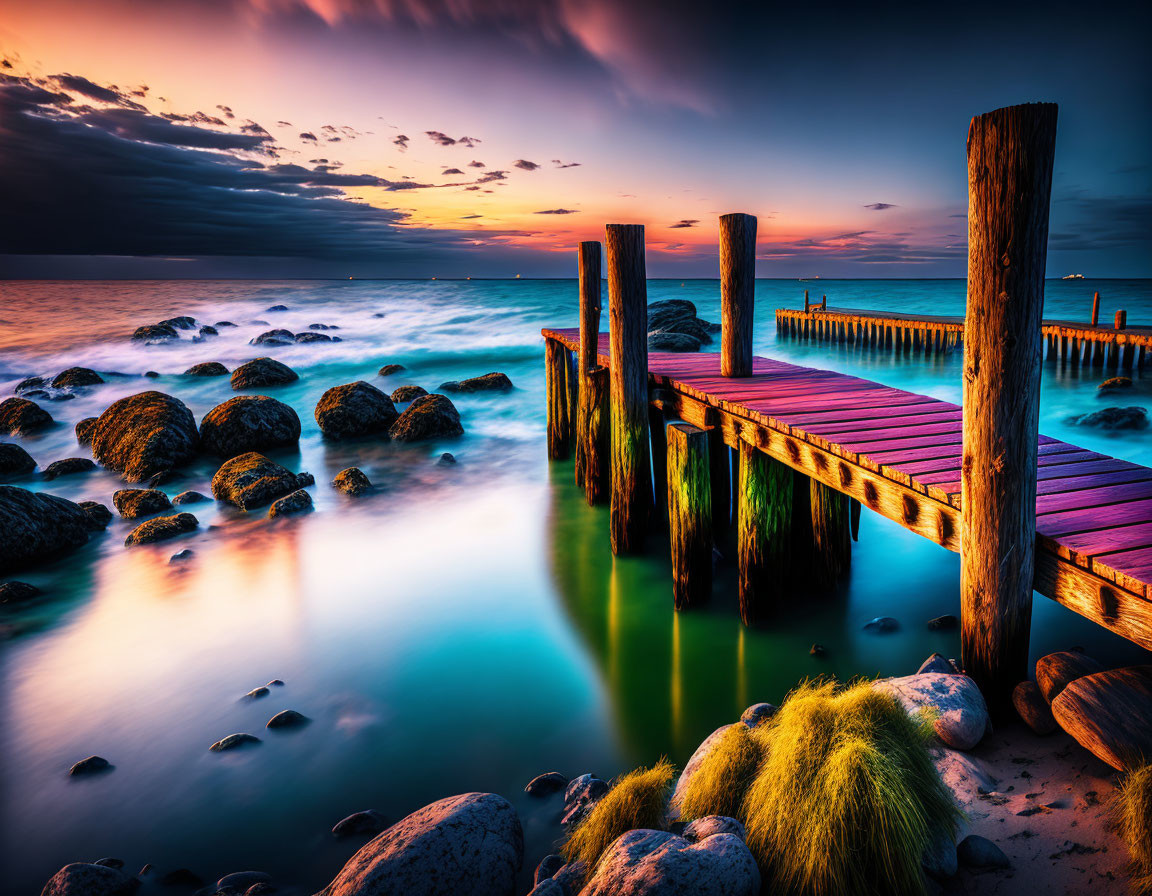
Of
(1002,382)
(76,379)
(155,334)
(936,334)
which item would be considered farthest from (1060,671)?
(155,334)

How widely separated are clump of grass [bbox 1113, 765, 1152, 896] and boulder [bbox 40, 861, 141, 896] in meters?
4.45

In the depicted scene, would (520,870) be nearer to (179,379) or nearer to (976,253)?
(976,253)

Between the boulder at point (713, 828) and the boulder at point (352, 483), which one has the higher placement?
the boulder at point (713, 828)

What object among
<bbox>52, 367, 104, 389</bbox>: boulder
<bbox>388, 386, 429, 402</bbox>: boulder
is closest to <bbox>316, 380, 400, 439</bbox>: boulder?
<bbox>388, 386, 429, 402</bbox>: boulder

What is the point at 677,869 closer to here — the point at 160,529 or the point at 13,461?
the point at 160,529

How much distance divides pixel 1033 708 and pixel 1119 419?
11295 mm

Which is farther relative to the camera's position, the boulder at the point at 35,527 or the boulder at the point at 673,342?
the boulder at the point at 673,342

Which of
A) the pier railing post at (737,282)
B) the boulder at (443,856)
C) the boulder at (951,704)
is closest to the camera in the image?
the boulder at (443,856)

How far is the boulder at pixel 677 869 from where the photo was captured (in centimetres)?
226

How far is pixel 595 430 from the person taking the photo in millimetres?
8055

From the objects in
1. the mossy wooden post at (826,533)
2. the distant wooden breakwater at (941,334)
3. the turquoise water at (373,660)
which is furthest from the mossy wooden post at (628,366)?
the distant wooden breakwater at (941,334)

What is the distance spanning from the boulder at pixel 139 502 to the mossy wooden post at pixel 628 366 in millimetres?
6682

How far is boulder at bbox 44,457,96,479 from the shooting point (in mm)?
10766

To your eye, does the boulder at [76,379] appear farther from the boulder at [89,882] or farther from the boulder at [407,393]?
the boulder at [89,882]
